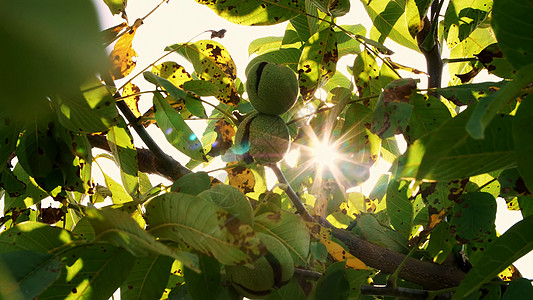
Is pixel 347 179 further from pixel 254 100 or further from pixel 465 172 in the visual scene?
pixel 465 172

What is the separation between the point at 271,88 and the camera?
1.44 meters

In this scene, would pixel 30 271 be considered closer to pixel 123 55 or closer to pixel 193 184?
pixel 193 184

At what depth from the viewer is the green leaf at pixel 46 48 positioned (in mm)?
243

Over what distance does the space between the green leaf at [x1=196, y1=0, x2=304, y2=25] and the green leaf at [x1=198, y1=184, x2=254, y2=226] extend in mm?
648

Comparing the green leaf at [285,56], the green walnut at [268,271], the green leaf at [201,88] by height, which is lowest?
the green walnut at [268,271]

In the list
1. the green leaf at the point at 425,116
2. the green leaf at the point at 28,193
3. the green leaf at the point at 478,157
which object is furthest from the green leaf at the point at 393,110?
the green leaf at the point at 28,193

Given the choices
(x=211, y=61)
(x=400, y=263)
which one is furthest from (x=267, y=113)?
(x=400, y=263)

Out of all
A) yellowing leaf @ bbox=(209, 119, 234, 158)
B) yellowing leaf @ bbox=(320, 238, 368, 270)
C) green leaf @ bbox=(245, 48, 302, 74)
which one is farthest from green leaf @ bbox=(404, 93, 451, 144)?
yellowing leaf @ bbox=(209, 119, 234, 158)

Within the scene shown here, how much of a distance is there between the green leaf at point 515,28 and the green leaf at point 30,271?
891mm

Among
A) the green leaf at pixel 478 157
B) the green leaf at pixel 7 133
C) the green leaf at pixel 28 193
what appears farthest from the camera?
the green leaf at pixel 28 193

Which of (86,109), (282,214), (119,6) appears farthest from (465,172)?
(119,6)

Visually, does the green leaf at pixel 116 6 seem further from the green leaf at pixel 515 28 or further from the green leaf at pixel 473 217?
the green leaf at pixel 473 217

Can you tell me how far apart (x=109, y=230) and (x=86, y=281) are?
250 mm

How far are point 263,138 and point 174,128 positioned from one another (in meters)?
0.29
